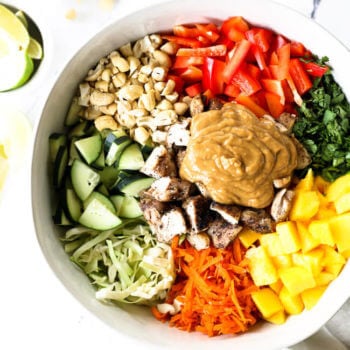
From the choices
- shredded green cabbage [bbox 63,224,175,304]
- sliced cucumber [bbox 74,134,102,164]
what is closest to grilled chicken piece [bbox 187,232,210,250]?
shredded green cabbage [bbox 63,224,175,304]

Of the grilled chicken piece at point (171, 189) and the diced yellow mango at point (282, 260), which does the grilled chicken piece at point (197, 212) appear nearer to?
the grilled chicken piece at point (171, 189)

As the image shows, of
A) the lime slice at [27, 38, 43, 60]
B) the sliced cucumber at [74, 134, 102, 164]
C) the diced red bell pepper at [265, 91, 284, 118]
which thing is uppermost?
the diced red bell pepper at [265, 91, 284, 118]

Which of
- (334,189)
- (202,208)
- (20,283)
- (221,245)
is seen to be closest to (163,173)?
(202,208)

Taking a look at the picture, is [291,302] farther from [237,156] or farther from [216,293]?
[237,156]

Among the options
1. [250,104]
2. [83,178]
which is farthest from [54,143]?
[250,104]

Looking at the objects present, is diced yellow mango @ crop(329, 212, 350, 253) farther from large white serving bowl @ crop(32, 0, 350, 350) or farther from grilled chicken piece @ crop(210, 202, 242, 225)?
grilled chicken piece @ crop(210, 202, 242, 225)

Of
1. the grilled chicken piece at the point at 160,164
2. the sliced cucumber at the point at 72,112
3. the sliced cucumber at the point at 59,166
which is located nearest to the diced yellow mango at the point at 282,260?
the grilled chicken piece at the point at 160,164
